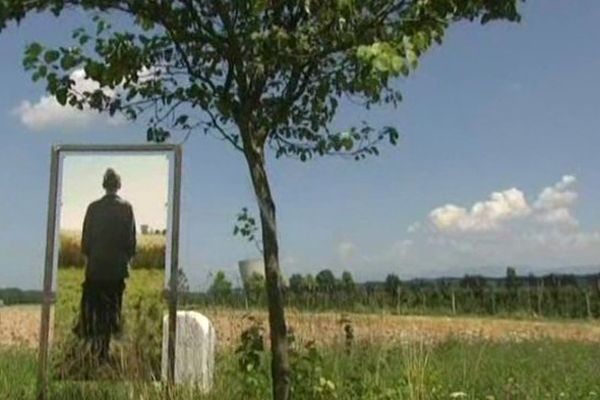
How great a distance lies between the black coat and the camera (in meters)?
7.77

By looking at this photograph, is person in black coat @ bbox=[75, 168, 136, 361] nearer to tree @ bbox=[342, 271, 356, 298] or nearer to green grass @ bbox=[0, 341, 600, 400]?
green grass @ bbox=[0, 341, 600, 400]

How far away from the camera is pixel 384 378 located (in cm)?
759

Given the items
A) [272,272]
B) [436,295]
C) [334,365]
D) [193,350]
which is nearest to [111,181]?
[193,350]

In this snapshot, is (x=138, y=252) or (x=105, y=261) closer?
(x=138, y=252)

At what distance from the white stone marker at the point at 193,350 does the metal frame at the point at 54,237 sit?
14 centimetres

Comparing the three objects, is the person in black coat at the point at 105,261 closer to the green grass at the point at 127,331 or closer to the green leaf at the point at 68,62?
the green grass at the point at 127,331

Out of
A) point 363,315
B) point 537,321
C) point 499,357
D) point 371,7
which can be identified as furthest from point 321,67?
point 537,321

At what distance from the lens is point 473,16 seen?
5.05m

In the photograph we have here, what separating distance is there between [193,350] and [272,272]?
8.91 ft

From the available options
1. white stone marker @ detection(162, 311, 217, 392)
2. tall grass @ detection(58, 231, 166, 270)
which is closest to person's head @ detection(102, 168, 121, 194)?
tall grass @ detection(58, 231, 166, 270)

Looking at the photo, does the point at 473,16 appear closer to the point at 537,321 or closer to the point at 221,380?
the point at 221,380

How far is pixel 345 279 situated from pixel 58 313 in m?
3.70

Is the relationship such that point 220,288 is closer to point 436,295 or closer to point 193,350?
point 193,350

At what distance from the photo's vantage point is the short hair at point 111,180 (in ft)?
25.9
